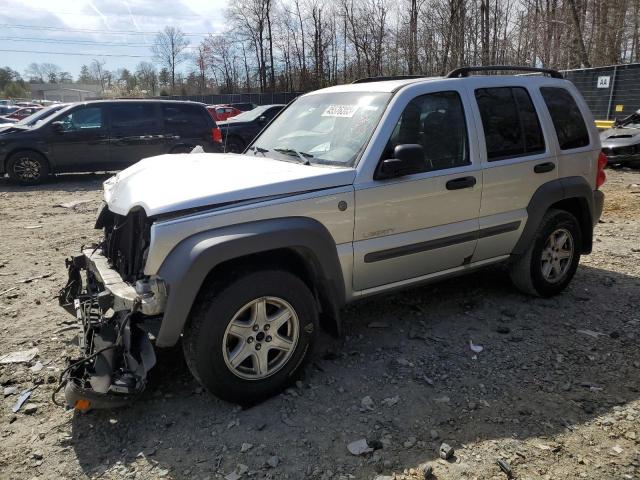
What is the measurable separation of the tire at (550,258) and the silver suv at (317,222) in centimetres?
2

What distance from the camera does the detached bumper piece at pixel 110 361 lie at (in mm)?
2770

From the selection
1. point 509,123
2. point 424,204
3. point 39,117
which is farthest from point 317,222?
point 39,117

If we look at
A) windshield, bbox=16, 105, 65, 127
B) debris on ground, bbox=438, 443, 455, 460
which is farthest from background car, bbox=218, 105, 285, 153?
debris on ground, bbox=438, 443, 455, 460

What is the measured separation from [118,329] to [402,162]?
6.56 feet

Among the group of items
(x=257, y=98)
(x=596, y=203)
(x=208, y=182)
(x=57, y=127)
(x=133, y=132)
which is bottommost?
(x=596, y=203)

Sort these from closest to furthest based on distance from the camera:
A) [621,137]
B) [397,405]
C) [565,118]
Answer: [397,405] → [565,118] → [621,137]

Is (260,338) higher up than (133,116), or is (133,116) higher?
(133,116)

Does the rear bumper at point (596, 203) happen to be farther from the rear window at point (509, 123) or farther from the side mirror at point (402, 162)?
the side mirror at point (402, 162)

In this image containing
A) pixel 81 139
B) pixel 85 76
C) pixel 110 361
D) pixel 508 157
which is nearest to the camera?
pixel 110 361

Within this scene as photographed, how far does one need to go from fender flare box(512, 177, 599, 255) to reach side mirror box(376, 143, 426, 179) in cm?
145

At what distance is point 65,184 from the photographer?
11.4 m

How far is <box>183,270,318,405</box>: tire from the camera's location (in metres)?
2.86

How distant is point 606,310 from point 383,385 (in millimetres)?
2433

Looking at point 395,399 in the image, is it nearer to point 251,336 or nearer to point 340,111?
point 251,336
